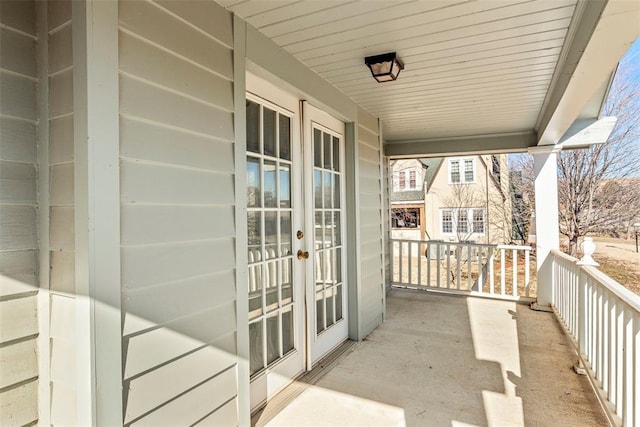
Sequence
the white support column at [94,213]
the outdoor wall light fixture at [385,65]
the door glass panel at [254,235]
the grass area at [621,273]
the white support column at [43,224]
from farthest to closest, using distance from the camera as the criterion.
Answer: the grass area at [621,273], the outdoor wall light fixture at [385,65], the door glass panel at [254,235], the white support column at [43,224], the white support column at [94,213]

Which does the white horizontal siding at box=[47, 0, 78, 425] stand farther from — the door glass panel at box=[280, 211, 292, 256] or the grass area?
the grass area

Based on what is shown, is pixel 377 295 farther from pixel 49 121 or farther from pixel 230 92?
pixel 49 121

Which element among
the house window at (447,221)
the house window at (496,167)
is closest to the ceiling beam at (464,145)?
the house window at (496,167)

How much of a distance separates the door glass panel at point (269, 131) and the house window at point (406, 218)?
13883 millimetres

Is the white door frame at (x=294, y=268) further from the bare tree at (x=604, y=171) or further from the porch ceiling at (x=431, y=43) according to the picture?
the bare tree at (x=604, y=171)

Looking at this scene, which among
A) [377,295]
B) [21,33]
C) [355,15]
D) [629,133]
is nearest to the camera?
[21,33]

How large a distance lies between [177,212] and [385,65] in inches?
71.5

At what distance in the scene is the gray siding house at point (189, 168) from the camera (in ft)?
4.19

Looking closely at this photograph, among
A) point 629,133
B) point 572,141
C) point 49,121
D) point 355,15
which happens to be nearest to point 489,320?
point 572,141

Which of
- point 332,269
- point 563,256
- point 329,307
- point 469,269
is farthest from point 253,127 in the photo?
point 469,269

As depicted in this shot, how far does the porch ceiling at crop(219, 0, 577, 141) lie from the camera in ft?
6.31

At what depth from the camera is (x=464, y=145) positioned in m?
5.30

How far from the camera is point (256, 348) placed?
2.33 metres

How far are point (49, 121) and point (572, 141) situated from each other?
533cm
